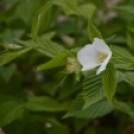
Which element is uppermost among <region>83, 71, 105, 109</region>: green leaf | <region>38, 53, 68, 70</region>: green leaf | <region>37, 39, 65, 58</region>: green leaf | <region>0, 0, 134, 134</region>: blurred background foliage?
<region>38, 53, 68, 70</region>: green leaf

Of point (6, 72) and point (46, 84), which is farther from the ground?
point (6, 72)

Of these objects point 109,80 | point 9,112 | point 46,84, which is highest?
point 109,80

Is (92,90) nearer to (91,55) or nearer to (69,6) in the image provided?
(91,55)

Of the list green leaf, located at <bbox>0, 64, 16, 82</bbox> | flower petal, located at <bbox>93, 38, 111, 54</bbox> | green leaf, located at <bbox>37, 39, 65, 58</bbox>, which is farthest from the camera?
green leaf, located at <bbox>0, 64, 16, 82</bbox>

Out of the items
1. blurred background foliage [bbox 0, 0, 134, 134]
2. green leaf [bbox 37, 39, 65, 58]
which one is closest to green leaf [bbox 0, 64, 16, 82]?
blurred background foliage [bbox 0, 0, 134, 134]

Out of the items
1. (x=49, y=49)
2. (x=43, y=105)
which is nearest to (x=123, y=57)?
(x=49, y=49)

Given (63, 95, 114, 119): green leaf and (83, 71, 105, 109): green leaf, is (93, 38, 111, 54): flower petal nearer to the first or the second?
(83, 71, 105, 109): green leaf

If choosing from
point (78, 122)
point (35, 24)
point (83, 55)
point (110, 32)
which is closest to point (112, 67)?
point (83, 55)
